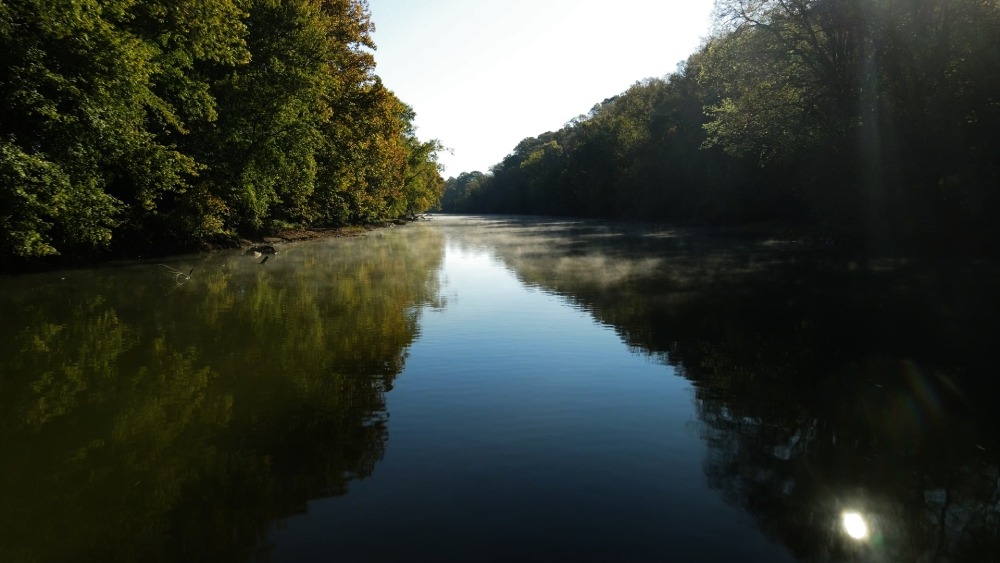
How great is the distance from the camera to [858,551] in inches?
180

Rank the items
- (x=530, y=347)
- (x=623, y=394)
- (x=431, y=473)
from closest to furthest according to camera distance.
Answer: (x=431, y=473)
(x=623, y=394)
(x=530, y=347)

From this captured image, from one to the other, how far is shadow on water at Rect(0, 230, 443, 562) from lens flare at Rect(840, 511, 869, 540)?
13.7 feet

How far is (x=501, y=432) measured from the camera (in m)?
6.93

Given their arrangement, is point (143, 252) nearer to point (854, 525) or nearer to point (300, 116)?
point (300, 116)

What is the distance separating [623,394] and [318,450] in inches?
160

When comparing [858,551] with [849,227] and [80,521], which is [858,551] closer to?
[80,521]

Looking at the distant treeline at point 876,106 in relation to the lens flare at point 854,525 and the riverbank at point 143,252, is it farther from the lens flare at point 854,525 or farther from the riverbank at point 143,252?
the riverbank at point 143,252

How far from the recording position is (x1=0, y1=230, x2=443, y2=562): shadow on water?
4.89 metres

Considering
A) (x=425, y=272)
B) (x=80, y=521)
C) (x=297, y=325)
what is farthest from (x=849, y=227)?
(x=80, y=521)

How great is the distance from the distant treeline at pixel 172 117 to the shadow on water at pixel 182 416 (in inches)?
216

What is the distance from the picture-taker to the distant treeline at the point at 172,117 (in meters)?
18.3

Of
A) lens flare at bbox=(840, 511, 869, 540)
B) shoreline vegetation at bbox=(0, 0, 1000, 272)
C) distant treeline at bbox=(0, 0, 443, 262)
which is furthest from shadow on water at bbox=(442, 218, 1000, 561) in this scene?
distant treeline at bbox=(0, 0, 443, 262)

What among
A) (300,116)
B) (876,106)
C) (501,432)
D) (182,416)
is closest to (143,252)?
(300,116)

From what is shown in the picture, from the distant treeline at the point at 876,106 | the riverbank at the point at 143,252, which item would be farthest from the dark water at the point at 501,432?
the distant treeline at the point at 876,106
